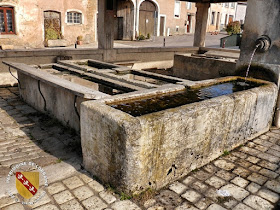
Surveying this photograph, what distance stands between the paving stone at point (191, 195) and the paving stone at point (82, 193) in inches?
45.4

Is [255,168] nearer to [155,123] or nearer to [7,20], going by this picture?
[155,123]

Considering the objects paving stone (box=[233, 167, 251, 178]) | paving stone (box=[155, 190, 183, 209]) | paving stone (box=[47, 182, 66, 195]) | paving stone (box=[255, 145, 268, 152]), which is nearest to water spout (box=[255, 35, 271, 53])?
paving stone (box=[255, 145, 268, 152])

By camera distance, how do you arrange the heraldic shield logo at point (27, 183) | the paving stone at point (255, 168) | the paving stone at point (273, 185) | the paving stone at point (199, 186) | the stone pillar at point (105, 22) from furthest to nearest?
the stone pillar at point (105, 22), the paving stone at point (255, 168), the paving stone at point (273, 185), the paving stone at point (199, 186), the heraldic shield logo at point (27, 183)

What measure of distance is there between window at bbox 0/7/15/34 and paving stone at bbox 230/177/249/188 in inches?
699

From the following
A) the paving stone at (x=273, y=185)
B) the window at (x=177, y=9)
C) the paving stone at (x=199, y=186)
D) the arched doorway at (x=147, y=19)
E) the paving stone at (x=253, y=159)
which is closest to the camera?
the paving stone at (x=199, y=186)

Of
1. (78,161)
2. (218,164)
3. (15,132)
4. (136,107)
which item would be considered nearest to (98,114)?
(136,107)

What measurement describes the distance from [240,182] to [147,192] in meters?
1.35

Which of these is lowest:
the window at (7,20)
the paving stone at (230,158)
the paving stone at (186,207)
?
the paving stone at (186,207)

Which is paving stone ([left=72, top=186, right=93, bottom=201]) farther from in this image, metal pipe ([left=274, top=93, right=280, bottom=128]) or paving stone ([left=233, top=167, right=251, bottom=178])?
metal pipe ([left=274, top=93, right=280, bottom=128])

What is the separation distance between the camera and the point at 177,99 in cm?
434

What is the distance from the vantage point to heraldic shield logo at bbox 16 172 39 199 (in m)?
3.12

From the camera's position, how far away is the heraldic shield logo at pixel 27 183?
10.2 ft

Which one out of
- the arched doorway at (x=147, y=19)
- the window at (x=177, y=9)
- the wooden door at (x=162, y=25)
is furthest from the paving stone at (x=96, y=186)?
the window at (x=177, y=9)

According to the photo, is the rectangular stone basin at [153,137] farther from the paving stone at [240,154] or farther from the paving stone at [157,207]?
the paving stone at [157,207]
